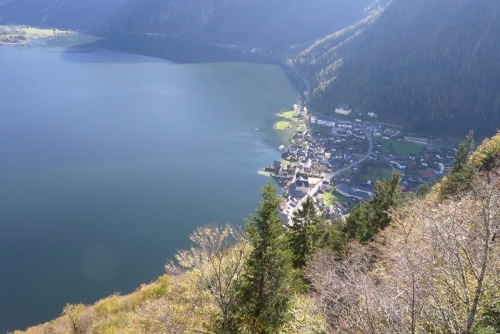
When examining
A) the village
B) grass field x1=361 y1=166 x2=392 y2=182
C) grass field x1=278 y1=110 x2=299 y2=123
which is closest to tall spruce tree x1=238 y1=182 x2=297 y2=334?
the village

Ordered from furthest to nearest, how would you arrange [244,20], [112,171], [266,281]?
[244,20]
[112,171]
[266,281]

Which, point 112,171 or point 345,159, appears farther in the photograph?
point 345,159

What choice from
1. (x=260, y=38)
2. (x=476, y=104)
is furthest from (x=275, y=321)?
(x=260, y=38)

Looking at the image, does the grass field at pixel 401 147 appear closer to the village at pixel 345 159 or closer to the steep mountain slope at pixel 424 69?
the village at pixel 345 159

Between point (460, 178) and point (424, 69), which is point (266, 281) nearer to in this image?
point (460, 178)

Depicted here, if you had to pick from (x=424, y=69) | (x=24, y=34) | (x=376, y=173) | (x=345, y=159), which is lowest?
(x=376, y=173)

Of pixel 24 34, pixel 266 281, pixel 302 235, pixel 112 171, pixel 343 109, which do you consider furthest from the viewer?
pixel 24 34

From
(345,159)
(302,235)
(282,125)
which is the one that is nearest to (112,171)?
(282,125)
